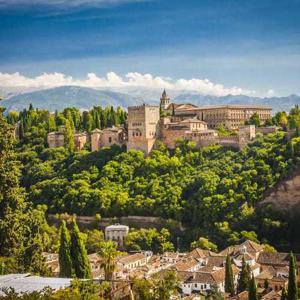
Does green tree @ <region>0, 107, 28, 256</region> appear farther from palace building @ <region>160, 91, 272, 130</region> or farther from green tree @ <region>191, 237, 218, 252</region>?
palace building @ <region>160, 91, 272, 130</region>

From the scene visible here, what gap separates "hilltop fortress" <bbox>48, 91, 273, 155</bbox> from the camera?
4794 cm

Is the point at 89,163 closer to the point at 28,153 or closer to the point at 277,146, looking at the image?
the point at 28,153

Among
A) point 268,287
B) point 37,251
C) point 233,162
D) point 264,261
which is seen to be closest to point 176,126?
point 233,162

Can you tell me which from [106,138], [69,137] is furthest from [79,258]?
[69,137]

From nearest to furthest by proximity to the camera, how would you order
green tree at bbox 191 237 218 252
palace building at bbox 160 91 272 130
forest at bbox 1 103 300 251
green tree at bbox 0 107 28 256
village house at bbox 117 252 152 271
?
green tree at bbox 0 107 28 256, village house at bbox 117 252 152 271, green tree at bbox 191 237 218 252, forest at bbox 1 103 300 251, palace building at bbox 160 91 272 130

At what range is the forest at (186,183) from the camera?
131ft

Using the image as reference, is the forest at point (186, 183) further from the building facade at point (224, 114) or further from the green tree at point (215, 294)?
the green tree at point (215, 294)

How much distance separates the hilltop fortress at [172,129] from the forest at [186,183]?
0.80 m

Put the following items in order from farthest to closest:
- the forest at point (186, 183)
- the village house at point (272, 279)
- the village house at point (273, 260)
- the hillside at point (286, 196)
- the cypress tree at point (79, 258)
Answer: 1. the hillside at point (286, 196)
2. the forest at point (186, 183)
3. the village house at point (273, 260)
4. the village house at point (272, 279)
5. the cypress tree at point (79, 258)

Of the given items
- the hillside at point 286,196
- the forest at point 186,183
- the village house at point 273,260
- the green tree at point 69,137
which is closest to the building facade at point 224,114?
the forest at point 186,183

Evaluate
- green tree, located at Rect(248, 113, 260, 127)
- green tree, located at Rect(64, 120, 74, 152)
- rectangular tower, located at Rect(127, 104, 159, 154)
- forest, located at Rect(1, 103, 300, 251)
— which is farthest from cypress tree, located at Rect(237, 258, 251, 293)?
green tree, located at Rect(64, 120, 74, 152)

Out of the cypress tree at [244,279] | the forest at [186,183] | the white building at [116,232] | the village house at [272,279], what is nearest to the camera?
the cypress tree at [244,279]

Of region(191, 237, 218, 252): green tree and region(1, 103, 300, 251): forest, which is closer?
region(191, 237, 218, 252): green tree

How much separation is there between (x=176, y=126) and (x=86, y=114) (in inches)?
474
